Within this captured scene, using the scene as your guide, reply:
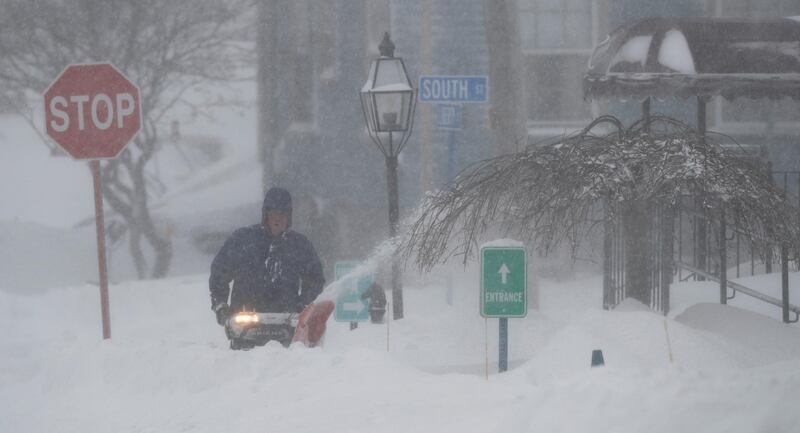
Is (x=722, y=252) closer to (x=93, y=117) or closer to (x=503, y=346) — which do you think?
(x=503, y=346)

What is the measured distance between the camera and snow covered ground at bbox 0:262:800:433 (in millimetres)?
5230

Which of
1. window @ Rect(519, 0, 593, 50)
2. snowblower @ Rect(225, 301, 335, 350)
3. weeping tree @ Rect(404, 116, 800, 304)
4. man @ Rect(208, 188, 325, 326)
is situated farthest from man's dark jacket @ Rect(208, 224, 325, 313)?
window @ Rect(519, 0, 593, 50)

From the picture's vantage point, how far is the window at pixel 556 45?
18.0m

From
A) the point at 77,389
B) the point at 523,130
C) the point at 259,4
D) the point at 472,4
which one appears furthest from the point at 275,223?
the point at 259,4

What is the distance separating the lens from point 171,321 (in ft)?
52.6

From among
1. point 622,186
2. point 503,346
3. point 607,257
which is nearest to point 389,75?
point 607,257

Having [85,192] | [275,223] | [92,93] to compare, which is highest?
[92,93]

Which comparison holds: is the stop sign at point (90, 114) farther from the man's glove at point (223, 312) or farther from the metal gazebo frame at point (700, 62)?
the metal gazebo frame at point (700, 62)

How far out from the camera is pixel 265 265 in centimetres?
811

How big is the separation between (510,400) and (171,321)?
10755mm

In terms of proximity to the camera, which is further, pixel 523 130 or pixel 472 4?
pixel 472 4

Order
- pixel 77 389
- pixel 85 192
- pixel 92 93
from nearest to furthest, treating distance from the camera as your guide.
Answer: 1. pixel 77 389
2. pixel 92 93
3. pixel 85 192

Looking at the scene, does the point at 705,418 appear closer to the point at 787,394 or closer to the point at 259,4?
the point at 787,394

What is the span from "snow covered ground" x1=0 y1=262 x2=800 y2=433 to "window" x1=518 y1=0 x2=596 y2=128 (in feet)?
24.1
